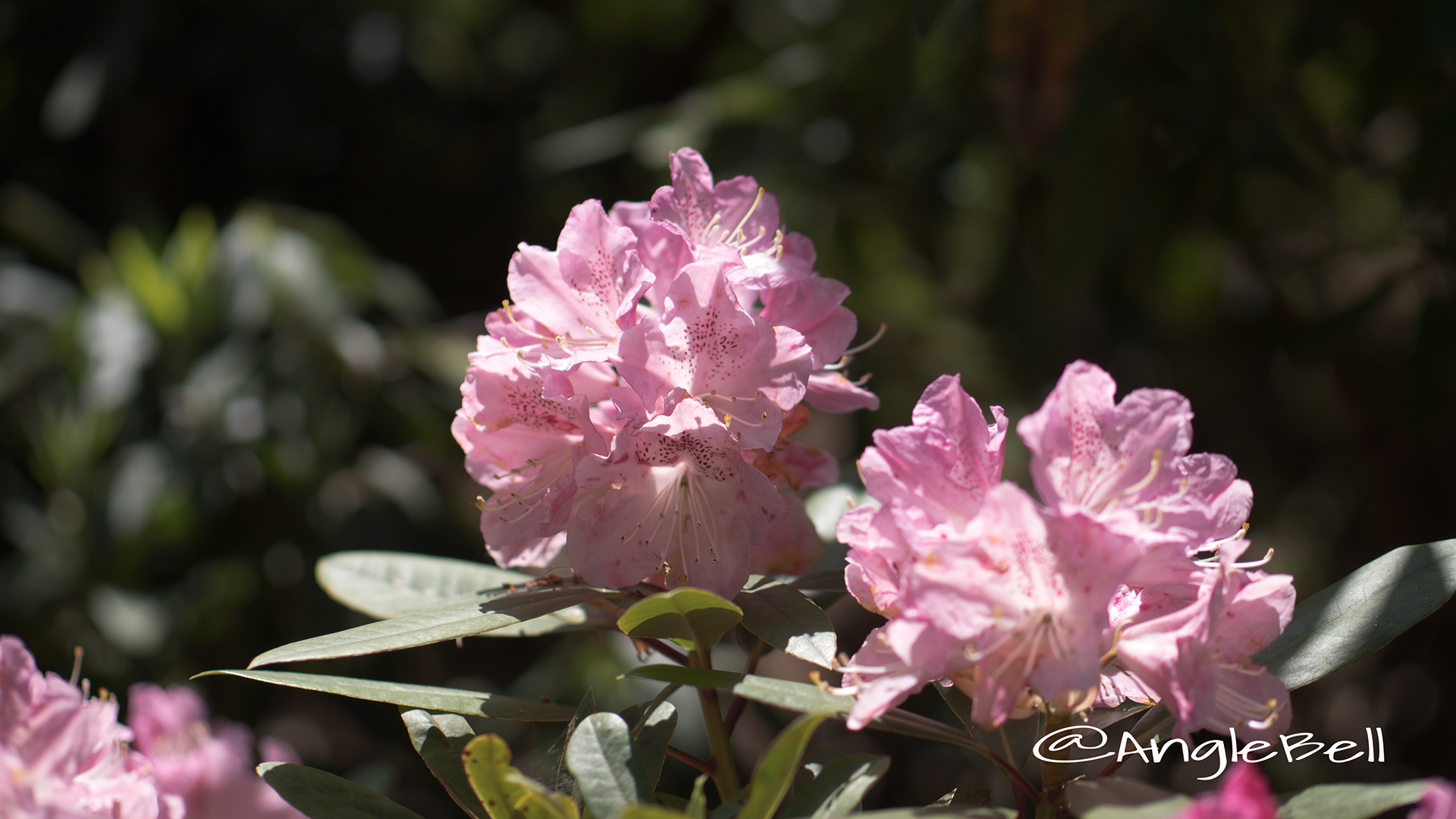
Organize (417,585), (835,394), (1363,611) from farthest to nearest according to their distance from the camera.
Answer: (417,585) < (835,394) < (1363,611)

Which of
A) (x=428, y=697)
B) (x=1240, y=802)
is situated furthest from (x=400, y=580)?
(x=1240, y=802)

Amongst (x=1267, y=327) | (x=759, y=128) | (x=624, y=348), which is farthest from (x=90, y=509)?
(x=1267, y=327)

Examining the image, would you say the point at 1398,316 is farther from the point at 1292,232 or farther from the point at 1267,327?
the point at 1267,327

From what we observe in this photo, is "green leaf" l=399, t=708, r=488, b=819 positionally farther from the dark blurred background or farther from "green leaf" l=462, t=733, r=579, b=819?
the dark blurred background

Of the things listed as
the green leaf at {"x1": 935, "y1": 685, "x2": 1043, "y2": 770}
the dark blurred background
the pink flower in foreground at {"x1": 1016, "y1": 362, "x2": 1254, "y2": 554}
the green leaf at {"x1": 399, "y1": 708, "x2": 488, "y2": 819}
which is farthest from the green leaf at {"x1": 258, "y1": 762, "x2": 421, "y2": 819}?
the dark blurred background

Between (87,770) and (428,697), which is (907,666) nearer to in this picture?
Answer: (428,697)

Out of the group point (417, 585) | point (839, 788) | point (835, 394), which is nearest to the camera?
point (839, 788)
